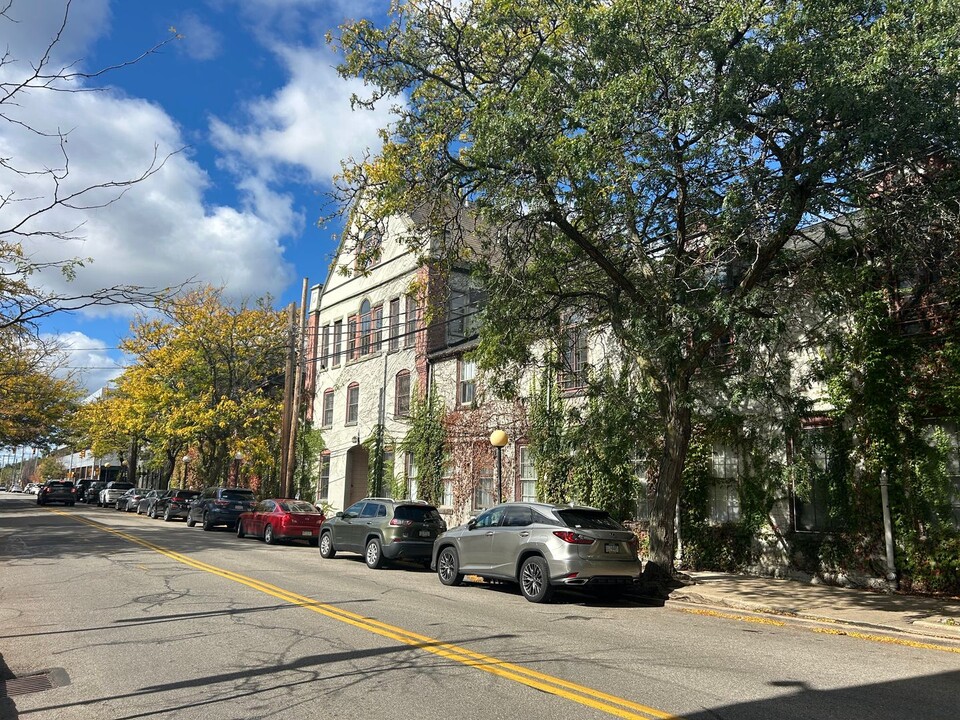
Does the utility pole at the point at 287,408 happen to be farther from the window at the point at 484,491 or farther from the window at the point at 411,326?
the window at the point at 484,491

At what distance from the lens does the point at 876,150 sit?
1023 centimetres

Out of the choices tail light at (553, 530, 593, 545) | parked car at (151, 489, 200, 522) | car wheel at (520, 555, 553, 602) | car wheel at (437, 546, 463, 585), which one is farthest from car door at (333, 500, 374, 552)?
parked car at (151, 489, 200, 522)

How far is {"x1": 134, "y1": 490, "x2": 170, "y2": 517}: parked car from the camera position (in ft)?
118

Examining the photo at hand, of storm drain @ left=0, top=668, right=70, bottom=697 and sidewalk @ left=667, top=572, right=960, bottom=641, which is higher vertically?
sidewalk @ left=667, top=572, right=960, bottom=641

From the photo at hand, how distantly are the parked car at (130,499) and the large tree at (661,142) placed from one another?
1298 inches

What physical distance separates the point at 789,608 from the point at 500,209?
8.08 m

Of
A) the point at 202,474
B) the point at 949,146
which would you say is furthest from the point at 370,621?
the point at 202,474

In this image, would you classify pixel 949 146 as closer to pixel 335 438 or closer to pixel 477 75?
pixel 477 75

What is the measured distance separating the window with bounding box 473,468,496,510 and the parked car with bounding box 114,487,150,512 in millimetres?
25308

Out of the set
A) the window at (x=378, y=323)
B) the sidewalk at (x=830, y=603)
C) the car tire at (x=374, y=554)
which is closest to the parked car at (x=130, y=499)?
the window at (x=378, y=323)

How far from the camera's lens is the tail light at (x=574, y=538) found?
465 inches

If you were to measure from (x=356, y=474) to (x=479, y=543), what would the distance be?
18292 millimetres

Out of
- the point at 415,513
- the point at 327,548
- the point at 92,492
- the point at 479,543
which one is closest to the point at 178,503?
the point at 327,548

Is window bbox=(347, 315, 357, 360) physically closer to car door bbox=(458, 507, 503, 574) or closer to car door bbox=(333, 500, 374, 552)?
car door bbox=(333, 500, 374, 552)
